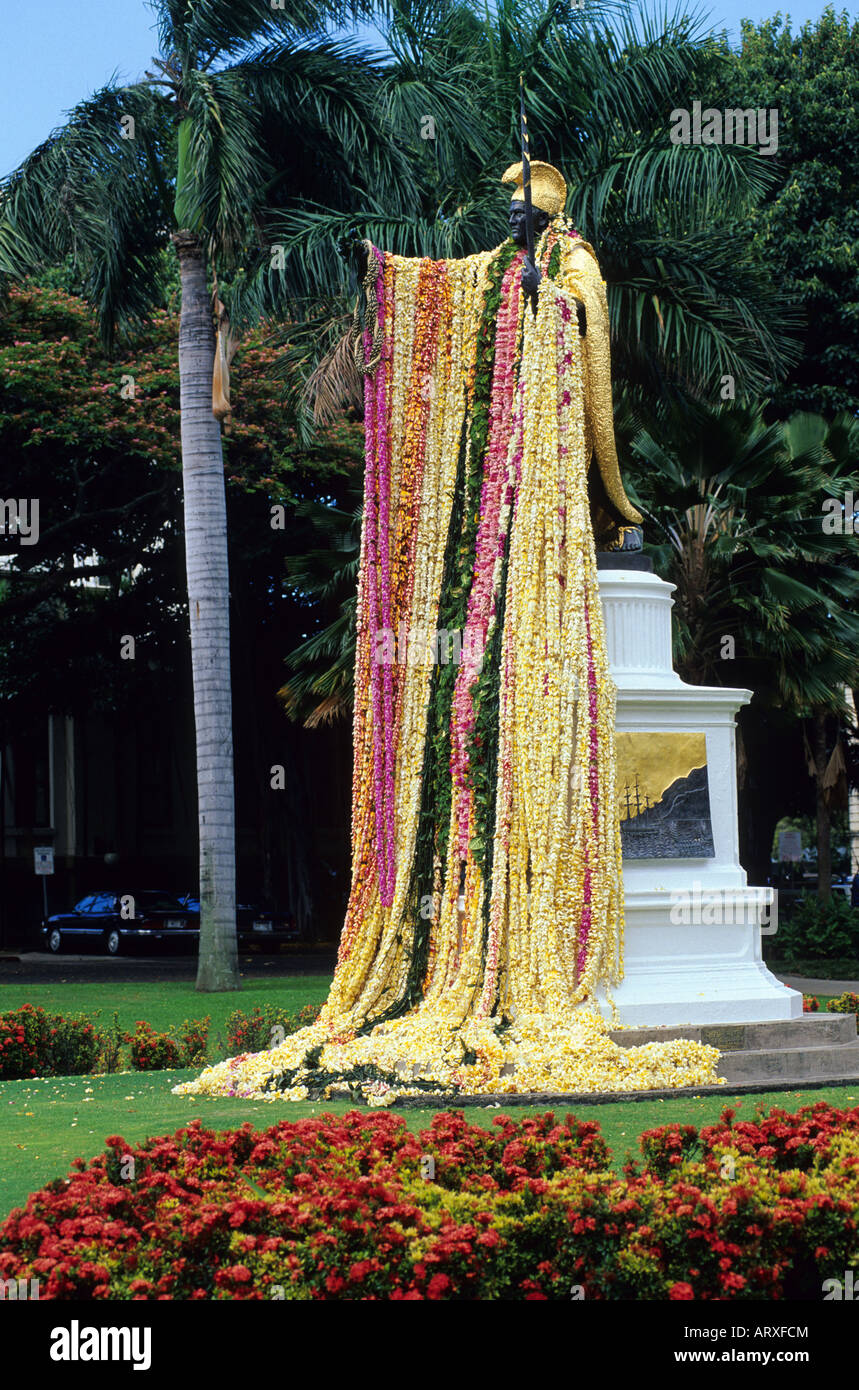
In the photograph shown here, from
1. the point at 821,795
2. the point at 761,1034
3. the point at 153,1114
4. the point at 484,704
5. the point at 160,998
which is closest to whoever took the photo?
the point at 153,1114

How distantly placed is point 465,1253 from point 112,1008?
39.3 ft

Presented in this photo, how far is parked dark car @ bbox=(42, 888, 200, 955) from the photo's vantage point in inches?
1184

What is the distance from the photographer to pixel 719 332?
59.5 feet

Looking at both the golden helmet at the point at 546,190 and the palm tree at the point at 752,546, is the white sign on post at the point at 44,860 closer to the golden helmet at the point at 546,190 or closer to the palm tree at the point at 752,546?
the palm tree at the point at 752,546

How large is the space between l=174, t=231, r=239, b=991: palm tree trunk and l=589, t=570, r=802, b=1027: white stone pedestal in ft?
25.2

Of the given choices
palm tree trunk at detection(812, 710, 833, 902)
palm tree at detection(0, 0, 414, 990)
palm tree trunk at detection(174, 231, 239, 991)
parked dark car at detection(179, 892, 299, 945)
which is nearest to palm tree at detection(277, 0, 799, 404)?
palm tree at detection(0, 0, 414, 990)

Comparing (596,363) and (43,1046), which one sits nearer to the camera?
(596,363)

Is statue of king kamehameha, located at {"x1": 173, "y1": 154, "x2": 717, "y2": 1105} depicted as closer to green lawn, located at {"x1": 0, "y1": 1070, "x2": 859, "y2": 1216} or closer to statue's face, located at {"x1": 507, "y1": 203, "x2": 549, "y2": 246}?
statue's face, located at {"x1": 507, "y1": 203, "x2": 549, "y2": 246}

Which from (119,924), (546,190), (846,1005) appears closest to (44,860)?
(119,924)

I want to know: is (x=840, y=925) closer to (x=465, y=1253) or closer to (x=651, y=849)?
(x=651, y=849)

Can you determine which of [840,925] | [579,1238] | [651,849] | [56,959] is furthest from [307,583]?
[579,1238]

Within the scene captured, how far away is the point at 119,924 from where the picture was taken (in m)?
30.3

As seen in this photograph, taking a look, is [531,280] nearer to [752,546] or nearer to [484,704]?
[484,704]

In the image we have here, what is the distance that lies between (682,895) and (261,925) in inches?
839
